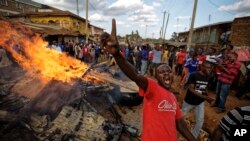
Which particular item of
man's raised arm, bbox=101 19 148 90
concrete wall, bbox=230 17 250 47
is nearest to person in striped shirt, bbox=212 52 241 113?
man's raised arm, bbox=101 19 148 90

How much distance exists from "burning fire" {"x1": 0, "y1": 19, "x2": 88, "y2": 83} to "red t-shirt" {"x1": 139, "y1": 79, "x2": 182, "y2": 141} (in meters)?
5.09

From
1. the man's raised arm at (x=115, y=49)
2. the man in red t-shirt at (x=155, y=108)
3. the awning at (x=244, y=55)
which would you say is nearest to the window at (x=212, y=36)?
the awning at (x=244, y=55)

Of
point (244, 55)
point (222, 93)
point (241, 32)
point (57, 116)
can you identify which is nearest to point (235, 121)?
point (57, 116)

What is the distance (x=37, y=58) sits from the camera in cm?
793

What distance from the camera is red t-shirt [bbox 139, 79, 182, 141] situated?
2400 mm

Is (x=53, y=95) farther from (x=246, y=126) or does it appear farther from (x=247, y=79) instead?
(x=247, y=79)

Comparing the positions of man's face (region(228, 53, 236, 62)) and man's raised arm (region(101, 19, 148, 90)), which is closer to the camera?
man's raised arm (region(101, 19, 148, 90))

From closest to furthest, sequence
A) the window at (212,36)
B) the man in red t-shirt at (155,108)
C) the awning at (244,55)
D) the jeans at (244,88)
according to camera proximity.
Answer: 1. the man in red t-shirt at (155,108)
2. the jeans at (244,88)
3. the awning at (244,55)
4. the window at (212,36)

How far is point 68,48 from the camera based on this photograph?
1764 cm

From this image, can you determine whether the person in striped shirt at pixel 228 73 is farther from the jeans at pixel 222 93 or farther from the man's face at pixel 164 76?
the man's face at pixel 164 76

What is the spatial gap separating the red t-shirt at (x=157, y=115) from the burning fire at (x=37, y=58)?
5.09m

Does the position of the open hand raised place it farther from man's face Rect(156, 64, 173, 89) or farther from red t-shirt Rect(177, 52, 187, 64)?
red t-shirt Rect(177, 52, 187, 64)

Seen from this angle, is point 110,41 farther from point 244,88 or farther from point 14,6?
point 14,6

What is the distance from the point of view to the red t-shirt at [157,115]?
240 centimetres
